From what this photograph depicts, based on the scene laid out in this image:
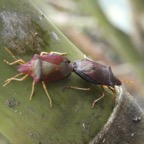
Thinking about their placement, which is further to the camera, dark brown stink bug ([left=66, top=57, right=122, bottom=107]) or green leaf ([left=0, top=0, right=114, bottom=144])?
dark brown stink bug ([left=66, top=57, right=122, bottom=107])

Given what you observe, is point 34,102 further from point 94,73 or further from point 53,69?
point 94,73

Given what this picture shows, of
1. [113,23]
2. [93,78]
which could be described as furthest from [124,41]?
[93,78]

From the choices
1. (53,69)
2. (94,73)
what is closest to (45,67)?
(53,69)

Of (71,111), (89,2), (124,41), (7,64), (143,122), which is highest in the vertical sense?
(7,64)

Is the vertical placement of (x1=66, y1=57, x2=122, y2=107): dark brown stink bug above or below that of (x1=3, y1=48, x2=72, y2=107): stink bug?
below

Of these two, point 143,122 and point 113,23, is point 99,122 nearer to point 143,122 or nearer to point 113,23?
point 143,122
